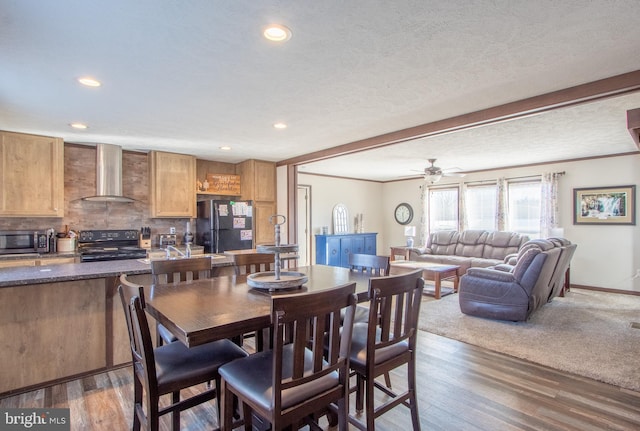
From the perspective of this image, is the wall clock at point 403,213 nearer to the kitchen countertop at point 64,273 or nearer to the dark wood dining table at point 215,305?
the dark wood dining table at point 215,305

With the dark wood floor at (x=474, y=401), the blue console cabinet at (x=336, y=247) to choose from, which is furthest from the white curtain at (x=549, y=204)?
the dark wood floor at (x=474, y=401)

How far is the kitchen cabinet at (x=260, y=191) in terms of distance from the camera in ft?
18.8

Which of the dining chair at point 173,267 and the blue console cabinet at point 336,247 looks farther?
the blue console cabinet at point 336,247

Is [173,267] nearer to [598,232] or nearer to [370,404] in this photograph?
[370,404]

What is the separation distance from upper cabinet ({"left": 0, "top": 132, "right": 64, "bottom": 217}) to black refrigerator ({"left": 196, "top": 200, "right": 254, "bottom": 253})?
6.03ft

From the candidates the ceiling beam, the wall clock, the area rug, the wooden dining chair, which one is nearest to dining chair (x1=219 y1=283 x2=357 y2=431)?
the wooden dining chair

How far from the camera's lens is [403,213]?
29.4 ft

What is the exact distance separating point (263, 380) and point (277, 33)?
181 centimetres

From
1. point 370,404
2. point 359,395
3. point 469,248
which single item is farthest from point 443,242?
point 370,404

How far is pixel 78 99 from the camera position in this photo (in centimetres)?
287

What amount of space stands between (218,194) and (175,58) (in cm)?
379

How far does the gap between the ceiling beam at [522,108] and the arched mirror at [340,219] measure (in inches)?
152

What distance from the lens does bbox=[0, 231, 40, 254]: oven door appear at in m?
4.09

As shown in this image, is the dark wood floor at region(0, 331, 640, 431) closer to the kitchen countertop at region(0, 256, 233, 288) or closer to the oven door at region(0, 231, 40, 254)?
the kitchen countertop at region(0, 256, 233, 288)
